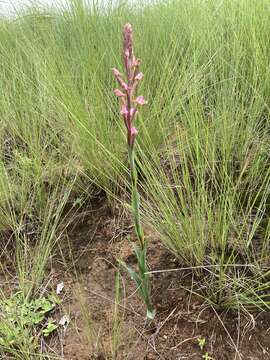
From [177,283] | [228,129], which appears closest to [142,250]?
[177,283]

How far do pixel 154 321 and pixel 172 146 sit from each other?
0.64 metres

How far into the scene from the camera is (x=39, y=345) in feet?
3.07

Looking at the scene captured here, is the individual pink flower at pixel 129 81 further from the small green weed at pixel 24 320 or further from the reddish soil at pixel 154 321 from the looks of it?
the small green weed at pixel 24 320

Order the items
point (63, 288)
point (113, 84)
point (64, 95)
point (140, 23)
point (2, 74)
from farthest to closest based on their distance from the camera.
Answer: point (140, 23), point (2, 74), point (113, 84), point (64, 95), point (63, 288)

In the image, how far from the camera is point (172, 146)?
4.30 ft

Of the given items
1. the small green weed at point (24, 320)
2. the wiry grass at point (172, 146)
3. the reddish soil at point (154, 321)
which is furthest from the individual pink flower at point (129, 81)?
the small green weed at point (24, 320)

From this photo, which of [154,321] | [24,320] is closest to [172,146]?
[154,321]

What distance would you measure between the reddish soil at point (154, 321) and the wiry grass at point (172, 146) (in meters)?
0.06

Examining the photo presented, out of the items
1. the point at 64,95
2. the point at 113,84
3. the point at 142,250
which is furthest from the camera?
the point at 113,84

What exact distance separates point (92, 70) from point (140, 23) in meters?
0.79

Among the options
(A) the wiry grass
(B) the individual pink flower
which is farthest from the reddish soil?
(B) the individual pink flower

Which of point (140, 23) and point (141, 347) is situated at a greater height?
point (140, 23)

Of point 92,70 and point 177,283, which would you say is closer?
point 177,283

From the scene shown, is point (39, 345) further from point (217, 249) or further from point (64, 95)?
point (64, 95)
